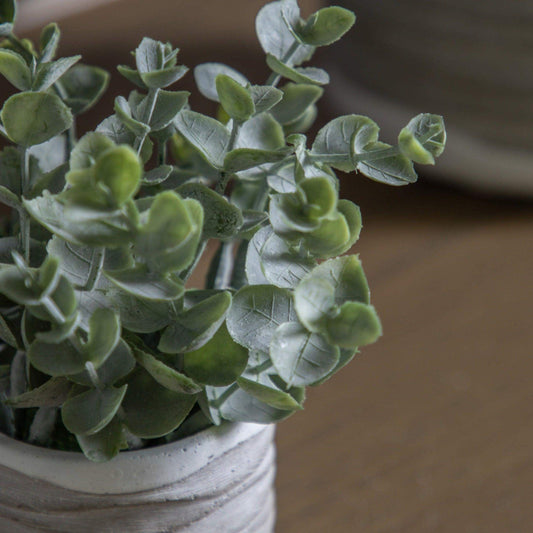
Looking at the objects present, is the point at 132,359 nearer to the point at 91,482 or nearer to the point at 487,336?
the point at 91,482

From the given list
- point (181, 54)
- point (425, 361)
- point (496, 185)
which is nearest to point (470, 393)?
point (425, 361)

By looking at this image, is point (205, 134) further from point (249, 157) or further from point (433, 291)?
point (433, 291)

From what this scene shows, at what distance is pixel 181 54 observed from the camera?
69 centimetres

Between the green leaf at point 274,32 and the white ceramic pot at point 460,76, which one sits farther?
the white ceramic pot at point 460,76

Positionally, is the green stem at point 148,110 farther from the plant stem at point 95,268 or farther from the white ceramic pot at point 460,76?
the white ceramic pot at point 460,76

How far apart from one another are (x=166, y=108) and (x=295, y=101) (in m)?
0.04

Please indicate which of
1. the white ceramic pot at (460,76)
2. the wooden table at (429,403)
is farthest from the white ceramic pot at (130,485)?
the white ceramic pot at (460,76)

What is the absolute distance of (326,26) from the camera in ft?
0.64

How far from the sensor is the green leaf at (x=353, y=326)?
160 mm

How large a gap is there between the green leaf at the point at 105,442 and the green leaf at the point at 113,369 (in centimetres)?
1

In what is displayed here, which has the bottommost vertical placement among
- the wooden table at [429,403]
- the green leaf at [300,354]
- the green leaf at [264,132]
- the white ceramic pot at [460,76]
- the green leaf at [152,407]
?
A: the wooden table at [429,403]

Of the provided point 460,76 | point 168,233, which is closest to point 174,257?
point 168,233

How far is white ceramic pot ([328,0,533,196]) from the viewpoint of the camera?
510mm

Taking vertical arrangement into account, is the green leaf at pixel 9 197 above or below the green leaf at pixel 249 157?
below
